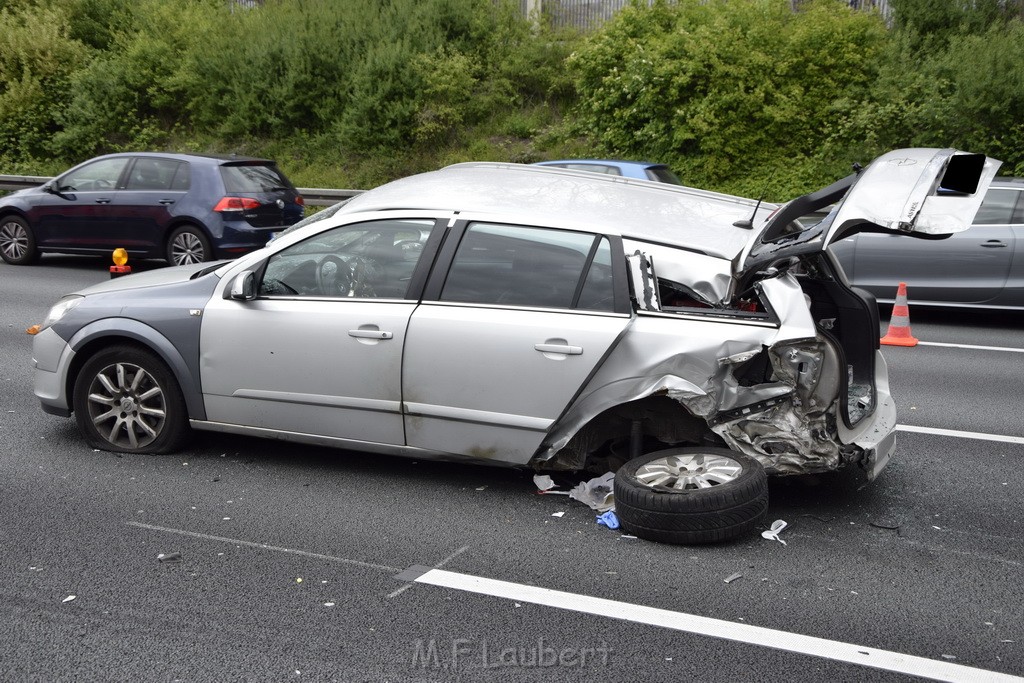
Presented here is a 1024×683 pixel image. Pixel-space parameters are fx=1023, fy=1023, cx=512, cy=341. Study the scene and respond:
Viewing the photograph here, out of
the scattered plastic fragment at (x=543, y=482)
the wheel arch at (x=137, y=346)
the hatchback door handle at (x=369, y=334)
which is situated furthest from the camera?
the wheel arch at (x=137, y=346)

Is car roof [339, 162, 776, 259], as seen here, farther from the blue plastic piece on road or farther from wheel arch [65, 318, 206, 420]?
the blue plastic piece on road

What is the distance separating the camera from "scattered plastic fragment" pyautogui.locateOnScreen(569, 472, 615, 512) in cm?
538

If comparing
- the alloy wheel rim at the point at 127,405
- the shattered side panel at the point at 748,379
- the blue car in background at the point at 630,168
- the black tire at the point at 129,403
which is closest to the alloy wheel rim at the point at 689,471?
the shattered side panel at the point at 748,379

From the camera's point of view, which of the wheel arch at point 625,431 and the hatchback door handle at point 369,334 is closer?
the wheel arch at point 625,431

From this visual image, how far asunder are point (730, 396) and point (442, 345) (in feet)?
4.95

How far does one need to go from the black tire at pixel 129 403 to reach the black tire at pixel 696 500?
9.00ft

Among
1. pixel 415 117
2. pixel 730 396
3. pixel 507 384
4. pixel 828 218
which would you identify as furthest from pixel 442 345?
pixel 415 117

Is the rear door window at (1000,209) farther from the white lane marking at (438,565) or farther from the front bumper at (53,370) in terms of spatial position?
the front bumper at (53,370)

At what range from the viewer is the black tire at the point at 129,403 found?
6.09 metres

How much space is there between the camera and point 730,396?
513 cm

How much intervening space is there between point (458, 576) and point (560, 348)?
50.5 inches

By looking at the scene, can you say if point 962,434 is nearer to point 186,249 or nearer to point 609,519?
point 609,519

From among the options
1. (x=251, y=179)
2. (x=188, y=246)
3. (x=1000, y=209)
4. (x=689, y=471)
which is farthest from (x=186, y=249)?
(x=689, y=471)

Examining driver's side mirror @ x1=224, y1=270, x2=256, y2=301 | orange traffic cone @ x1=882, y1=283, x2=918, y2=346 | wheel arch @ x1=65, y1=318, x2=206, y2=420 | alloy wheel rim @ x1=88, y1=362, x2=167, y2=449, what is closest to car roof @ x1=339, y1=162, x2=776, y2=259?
driver's side mirror @ x1=224, y1=270, x2=256, y2=301
